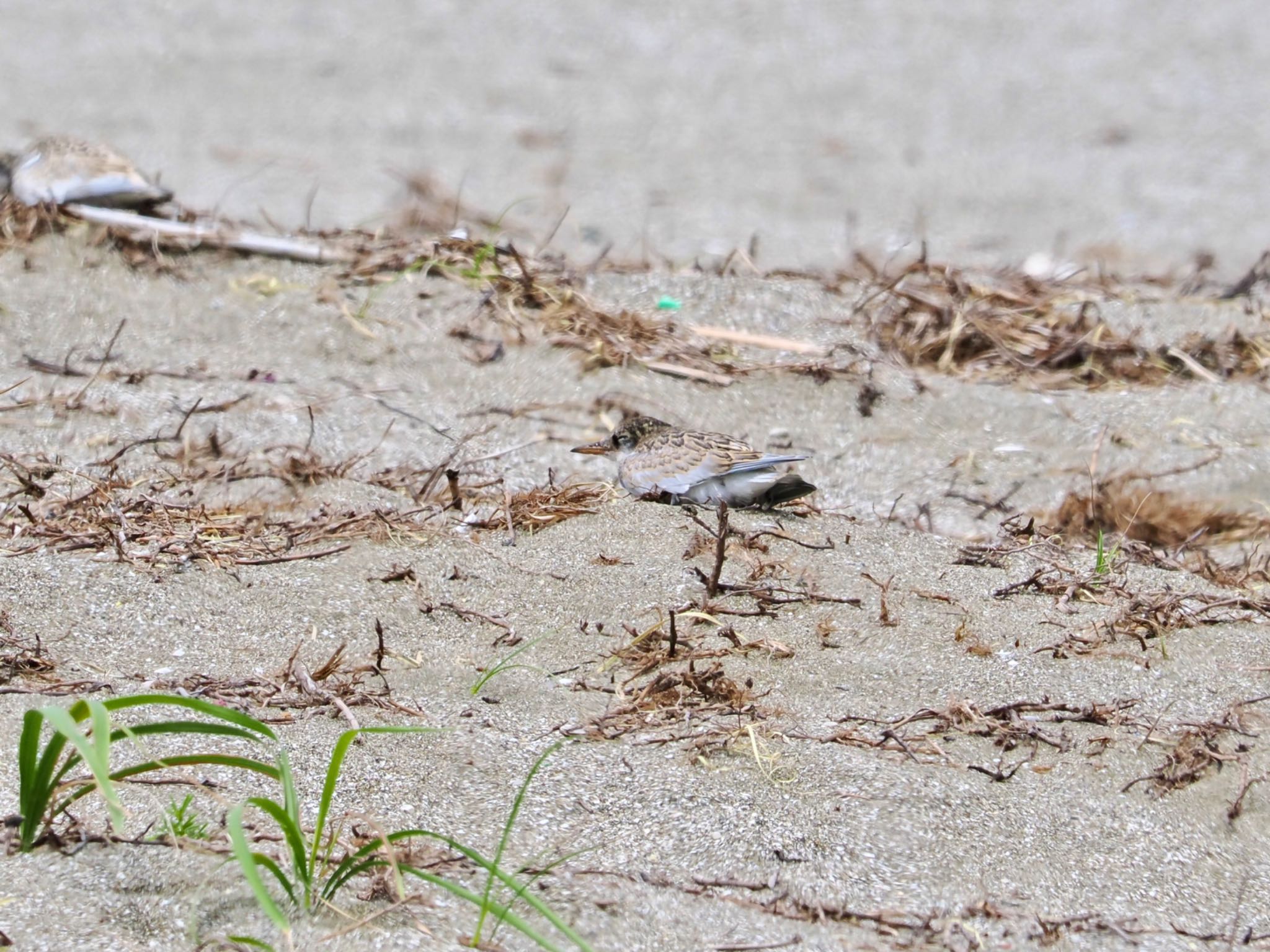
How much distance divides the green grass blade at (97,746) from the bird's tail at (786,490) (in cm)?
217

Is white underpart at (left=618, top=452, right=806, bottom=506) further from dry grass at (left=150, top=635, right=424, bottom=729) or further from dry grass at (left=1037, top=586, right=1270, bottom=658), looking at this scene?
dry grass at (left=150, top=635, right=424, bottom=729)

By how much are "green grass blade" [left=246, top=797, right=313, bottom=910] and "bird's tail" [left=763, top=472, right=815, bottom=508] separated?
194 cm

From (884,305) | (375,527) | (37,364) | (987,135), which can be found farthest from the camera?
(987,135)

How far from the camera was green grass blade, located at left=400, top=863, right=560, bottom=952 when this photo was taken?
1978 mm

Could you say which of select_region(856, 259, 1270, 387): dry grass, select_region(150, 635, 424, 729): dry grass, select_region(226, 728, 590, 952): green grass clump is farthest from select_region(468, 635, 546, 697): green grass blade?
select_region(856, 259, 1270, 387): dry grass

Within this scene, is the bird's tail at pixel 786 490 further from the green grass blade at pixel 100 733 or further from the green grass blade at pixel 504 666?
the green grass blade at pixel 100 733

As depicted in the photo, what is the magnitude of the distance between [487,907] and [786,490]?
6.56 feet

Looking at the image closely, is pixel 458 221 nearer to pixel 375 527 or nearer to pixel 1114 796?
pixel 375 527

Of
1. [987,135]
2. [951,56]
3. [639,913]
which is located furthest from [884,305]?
[951,56]

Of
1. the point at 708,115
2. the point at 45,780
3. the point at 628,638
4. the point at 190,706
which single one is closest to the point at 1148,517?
the point at 628,638

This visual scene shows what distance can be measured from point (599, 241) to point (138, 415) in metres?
3.35

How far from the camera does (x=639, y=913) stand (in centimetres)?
228

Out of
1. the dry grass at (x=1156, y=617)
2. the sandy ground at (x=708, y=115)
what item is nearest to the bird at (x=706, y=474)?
the dry grass at (x=1156, y=617)

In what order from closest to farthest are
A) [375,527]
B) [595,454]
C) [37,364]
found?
[375,527]
[595,454]
[37,364]
